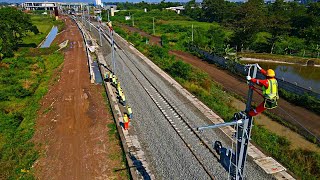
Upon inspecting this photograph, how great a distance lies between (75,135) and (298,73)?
109 feet

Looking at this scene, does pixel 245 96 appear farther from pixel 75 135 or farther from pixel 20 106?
pixel 20 106

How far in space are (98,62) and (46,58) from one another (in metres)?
11.5

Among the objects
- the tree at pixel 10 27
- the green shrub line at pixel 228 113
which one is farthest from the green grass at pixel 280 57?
the tree at pixel 10 27

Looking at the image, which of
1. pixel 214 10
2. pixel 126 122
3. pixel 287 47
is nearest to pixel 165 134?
pixel 126 122

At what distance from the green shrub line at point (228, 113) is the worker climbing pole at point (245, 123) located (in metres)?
7.46

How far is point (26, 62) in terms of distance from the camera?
40562mm

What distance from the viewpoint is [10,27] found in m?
51.3

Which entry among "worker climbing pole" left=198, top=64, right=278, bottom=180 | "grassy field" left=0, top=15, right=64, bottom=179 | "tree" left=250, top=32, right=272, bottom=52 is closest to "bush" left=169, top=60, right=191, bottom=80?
"grassy field" left=0, top=15, right=64, bottom=179

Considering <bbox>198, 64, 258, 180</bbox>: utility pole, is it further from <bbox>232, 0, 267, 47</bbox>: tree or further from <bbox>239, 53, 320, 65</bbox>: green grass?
<bbox>232, 0, 267, 47</bbox>: tree

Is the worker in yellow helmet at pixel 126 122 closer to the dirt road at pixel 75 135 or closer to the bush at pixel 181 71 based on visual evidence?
the dirt road at pixel 75 135

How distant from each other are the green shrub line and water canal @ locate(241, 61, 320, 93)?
39.2 feet

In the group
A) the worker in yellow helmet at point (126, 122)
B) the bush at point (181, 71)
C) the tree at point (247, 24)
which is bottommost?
the worker in yellow helmet at point (126, 122)

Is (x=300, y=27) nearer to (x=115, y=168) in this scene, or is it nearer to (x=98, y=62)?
(x=98, y=62)

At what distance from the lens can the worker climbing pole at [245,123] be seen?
741 cm
